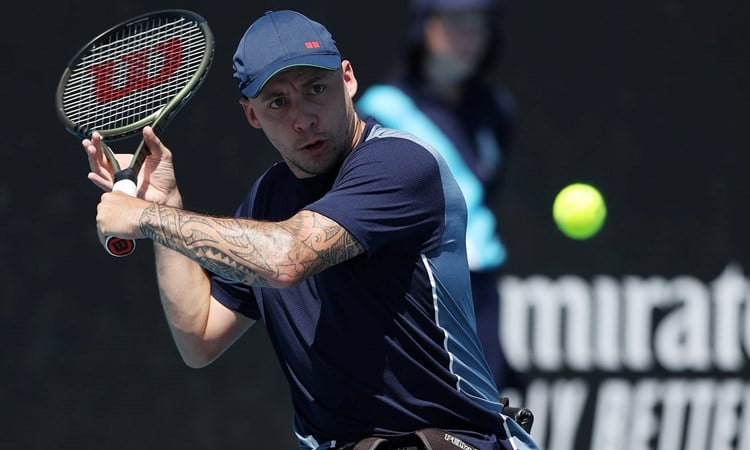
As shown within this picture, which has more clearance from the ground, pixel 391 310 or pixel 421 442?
pixel 391 310

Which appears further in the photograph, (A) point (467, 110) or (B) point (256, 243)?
(A) point (467, 110)

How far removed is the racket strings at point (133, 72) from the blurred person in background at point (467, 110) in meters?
1.38

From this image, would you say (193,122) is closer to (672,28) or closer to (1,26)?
(1,26)

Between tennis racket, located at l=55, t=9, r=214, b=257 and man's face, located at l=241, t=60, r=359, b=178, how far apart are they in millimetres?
443

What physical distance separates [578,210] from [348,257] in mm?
2674

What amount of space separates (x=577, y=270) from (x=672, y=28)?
990 mm

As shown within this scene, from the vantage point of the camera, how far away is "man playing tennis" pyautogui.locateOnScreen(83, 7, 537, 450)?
2.76 metres

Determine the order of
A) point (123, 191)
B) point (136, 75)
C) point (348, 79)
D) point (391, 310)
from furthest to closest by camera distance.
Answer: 1. point (136, 75)
2. point (348, 79)
3. point (123, 191)
4. point (391, 310)

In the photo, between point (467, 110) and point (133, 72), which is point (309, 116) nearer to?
point (133, 72)

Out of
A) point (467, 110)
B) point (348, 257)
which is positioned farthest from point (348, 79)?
point (467, 110)

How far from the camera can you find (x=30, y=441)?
17.4 ft

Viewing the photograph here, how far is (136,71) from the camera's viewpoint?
11.6 ft

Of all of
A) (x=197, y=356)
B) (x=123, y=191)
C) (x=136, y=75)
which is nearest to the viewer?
(x=123, y=191)

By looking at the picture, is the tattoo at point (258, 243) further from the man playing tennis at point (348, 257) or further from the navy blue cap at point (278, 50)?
the navy blue cap at point (278, 50)
